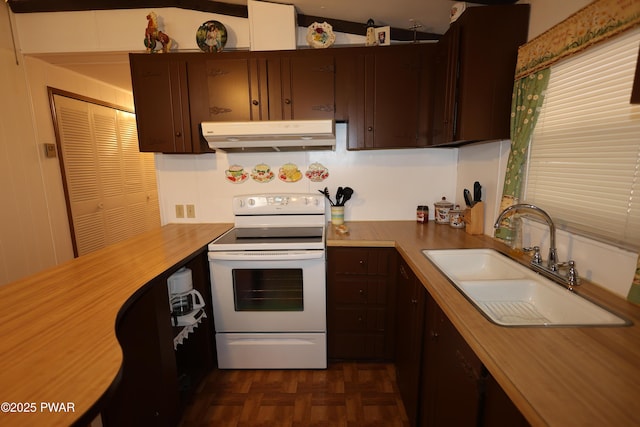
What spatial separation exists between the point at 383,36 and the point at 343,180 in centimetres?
104

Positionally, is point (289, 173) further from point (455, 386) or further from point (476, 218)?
point (455, 386)

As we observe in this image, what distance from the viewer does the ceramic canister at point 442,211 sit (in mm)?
2174

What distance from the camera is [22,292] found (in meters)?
1.06

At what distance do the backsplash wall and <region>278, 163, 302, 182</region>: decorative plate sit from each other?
1.3 inches

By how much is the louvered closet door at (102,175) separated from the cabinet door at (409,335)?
9.63 feet

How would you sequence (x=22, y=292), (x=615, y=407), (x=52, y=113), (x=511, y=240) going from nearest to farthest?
(x=615, y=407), (x=22, y=292), (x=511, y=240), (x=52, y=113)

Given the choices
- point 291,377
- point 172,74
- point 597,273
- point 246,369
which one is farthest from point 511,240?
point 172,74

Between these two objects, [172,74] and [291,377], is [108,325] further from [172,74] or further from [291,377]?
[172,74]

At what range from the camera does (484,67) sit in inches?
58.5

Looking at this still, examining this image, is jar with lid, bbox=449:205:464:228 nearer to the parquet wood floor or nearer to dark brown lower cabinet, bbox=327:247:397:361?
dark brown lower cabinet, bbox=327:247:397:361

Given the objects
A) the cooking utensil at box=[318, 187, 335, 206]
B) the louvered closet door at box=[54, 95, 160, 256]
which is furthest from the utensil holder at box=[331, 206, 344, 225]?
the louvered closet door at box=[54, 95, 160, 256]

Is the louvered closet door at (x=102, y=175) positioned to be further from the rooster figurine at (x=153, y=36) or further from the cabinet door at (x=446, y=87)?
the cabinet door at (x=446, y=87)

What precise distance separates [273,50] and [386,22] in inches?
33.3

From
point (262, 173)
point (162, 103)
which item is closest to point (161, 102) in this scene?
point (162, 103)
